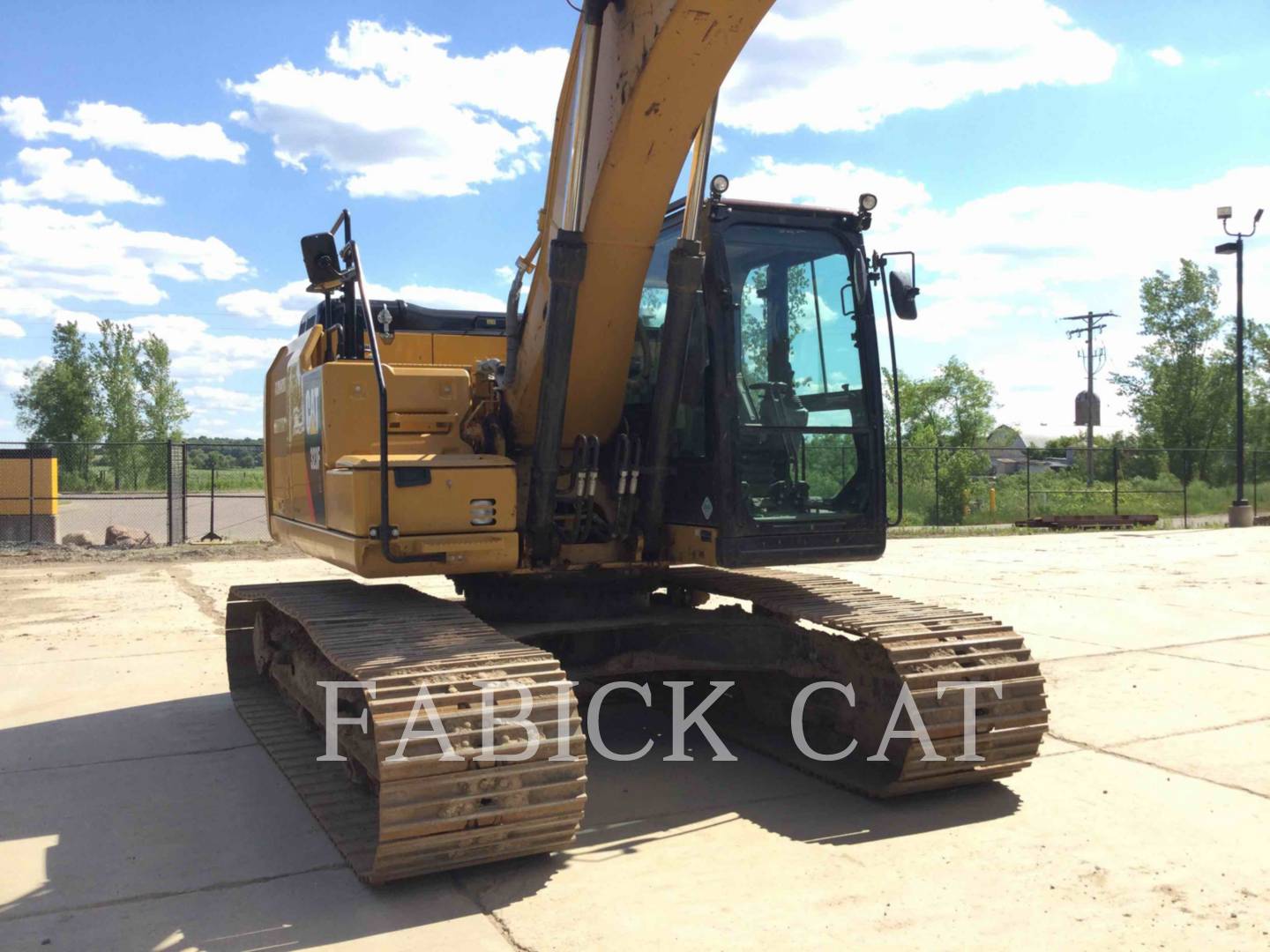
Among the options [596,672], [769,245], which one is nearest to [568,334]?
[769,245]

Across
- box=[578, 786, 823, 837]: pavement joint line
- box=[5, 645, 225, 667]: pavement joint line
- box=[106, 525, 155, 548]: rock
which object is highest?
box=[106, 525, 155, 548]: rock

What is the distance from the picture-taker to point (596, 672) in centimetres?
598

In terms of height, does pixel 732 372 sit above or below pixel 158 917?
above

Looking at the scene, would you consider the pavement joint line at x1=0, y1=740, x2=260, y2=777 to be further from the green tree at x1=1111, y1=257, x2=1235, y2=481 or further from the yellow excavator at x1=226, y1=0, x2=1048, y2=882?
the green tree at x1=1111, y1=257, x2=1235, y2=481

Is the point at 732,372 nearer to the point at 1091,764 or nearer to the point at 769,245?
the point at 769,245

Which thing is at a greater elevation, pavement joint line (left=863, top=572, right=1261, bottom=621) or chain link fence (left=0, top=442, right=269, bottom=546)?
chain link fence (left=0, top=442, right=269, bottom=546)

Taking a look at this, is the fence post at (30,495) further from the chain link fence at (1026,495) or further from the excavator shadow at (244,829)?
the chain link fence at (1026,495)

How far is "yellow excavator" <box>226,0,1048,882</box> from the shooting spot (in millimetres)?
4754

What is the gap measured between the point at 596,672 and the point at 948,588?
797 centimetres

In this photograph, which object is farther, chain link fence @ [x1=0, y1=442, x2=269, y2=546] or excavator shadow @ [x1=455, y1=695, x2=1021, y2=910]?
chain link fence @ [x1=0, y1=442, x2=269, y2=546]

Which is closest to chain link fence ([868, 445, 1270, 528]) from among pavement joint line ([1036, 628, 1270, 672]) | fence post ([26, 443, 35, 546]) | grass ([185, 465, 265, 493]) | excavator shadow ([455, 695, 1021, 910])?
pavement joint line ([1036, 628, 1270, 672])

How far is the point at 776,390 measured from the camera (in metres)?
5.73

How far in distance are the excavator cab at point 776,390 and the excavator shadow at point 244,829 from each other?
121 cm

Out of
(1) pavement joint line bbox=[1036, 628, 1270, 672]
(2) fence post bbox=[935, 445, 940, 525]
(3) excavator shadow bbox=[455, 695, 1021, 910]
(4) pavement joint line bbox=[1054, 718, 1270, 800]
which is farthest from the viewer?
(2) fence post bbox=[935, 445, 940, 525]
